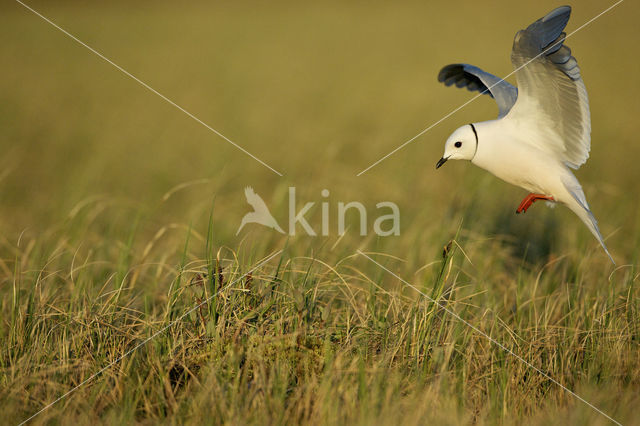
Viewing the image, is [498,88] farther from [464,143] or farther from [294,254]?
[294,254]

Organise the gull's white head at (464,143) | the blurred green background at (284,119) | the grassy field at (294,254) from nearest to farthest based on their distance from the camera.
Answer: the grassy field at (294,254) → the gull's white head at (464,143) → the blurred green background at (284,119)

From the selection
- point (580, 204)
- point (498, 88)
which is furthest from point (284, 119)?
point (580, 204)

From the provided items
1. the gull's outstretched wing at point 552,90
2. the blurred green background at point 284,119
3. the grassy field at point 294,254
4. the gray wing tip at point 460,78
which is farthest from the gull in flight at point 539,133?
the blurred green background at point 284,119

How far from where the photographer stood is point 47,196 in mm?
8719

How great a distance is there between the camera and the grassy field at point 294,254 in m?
3.65

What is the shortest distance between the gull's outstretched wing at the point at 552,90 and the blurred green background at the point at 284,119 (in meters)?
1.59

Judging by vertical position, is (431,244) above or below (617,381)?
above

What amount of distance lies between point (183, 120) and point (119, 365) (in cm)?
951

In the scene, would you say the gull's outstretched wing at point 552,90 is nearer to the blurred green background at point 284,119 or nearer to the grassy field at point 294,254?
the grassy field at point 294,254

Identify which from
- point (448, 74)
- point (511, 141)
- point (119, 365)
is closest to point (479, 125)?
point (511, 141)

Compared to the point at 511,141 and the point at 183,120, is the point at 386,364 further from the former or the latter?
the point at 183,120

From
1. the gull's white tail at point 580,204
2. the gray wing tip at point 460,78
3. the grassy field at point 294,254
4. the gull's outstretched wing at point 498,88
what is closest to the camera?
the grassy field at point 294,254

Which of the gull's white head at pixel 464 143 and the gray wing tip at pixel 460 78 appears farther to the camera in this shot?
the gray wing tip at pixel 460 78

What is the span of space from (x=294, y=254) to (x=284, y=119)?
7.09 metres
